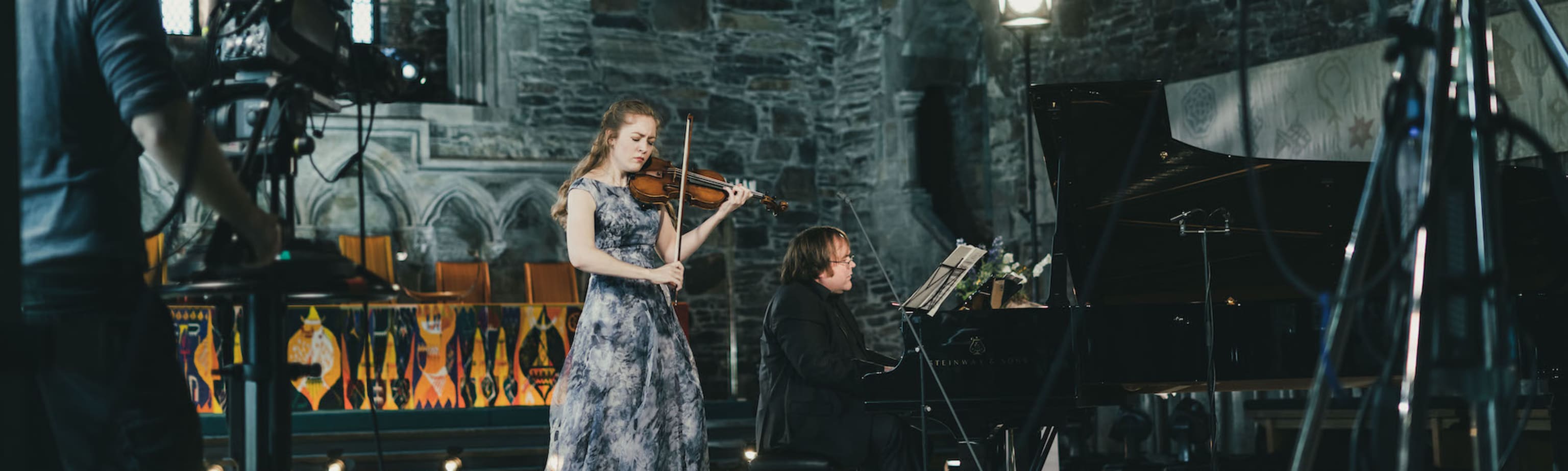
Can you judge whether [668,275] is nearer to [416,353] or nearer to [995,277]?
[995,277]

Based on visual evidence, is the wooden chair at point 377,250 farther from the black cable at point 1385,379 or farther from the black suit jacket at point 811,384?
the black cable at point 1385,379

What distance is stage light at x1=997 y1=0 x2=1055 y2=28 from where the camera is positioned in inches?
303

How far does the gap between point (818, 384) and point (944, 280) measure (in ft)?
1.90

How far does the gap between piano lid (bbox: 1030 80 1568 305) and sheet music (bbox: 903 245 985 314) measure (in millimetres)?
414

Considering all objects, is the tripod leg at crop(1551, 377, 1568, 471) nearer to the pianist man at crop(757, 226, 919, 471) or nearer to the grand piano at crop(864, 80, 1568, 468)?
the grand piano at crop(864, 80, 1568, 468)

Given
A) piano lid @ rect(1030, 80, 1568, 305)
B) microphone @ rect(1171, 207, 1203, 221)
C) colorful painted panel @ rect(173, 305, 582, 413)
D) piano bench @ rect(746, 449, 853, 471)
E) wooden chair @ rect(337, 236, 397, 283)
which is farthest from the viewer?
wooden chair @ rect(337, 236, 397, 283)

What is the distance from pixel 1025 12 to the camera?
7715mm

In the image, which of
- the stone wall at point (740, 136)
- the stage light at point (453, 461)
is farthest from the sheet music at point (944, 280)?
the stone wall at point (740, 136)

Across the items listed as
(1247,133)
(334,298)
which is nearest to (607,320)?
(334,298)

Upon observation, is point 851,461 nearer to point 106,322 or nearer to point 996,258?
point 996,258

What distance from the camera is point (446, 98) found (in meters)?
10.7

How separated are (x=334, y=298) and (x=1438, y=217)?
4.65 ft

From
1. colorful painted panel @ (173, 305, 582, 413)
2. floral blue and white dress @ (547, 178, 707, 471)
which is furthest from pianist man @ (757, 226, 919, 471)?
colorful painted panel @ (173, 305, 582, 413)

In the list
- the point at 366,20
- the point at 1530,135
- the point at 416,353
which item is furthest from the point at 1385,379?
the point at 366,20
